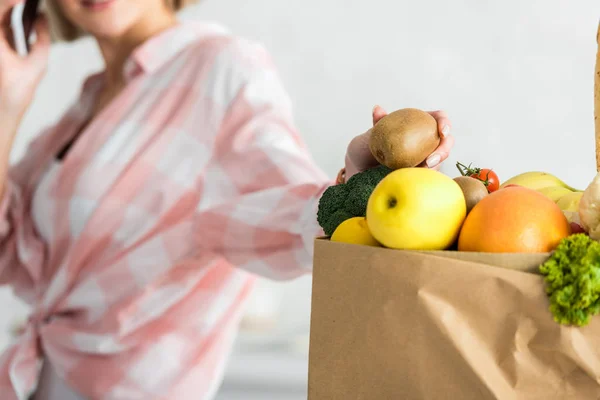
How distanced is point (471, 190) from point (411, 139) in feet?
0.23

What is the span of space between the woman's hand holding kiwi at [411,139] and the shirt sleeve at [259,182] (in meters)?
0.25

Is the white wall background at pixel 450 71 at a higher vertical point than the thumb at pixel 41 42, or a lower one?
lower

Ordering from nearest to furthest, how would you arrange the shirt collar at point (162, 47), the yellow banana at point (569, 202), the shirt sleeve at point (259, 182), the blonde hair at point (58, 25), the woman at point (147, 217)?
the yellow banana at point (569, 202)
the shirt sleeve at point (259, 182)
the woman at point (147, 217)
the shirt collar at point (162, 47)
the blonde hair at point (58, 25)

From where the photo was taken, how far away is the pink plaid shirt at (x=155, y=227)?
115 centimetres

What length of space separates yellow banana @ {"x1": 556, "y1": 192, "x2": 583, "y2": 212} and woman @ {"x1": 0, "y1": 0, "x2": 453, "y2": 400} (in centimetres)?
53

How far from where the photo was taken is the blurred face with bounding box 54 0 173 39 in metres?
1.26

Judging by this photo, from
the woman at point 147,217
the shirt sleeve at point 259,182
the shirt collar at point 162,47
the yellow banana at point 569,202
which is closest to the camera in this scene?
the yellow banana at point 569,202

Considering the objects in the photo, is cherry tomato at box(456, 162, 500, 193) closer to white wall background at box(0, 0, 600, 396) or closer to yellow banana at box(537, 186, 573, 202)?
yellow banana at box(537, 186, 573, 202)

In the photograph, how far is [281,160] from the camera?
3.30ft

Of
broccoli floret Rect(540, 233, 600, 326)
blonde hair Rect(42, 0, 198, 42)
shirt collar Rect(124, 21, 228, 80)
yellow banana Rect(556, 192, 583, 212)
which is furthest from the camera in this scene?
blonde hair Rect(42, 0, 198, 42)

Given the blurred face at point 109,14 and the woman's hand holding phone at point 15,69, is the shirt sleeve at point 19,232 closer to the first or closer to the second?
the woman's hand holding phone at point 15,69

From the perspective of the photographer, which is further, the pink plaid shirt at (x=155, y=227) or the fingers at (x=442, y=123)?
the pink plaid shirt at (x=155, y=227)

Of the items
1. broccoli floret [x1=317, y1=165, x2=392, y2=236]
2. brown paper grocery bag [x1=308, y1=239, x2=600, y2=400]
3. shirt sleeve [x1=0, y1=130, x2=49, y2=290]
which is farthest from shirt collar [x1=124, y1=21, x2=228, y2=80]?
brown paper grocery bag [x1=308, y1=239, x2=600, y2=400]

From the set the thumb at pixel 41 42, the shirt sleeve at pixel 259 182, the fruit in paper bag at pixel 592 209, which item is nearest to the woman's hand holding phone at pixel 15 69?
the thumb at pixel 41 42
